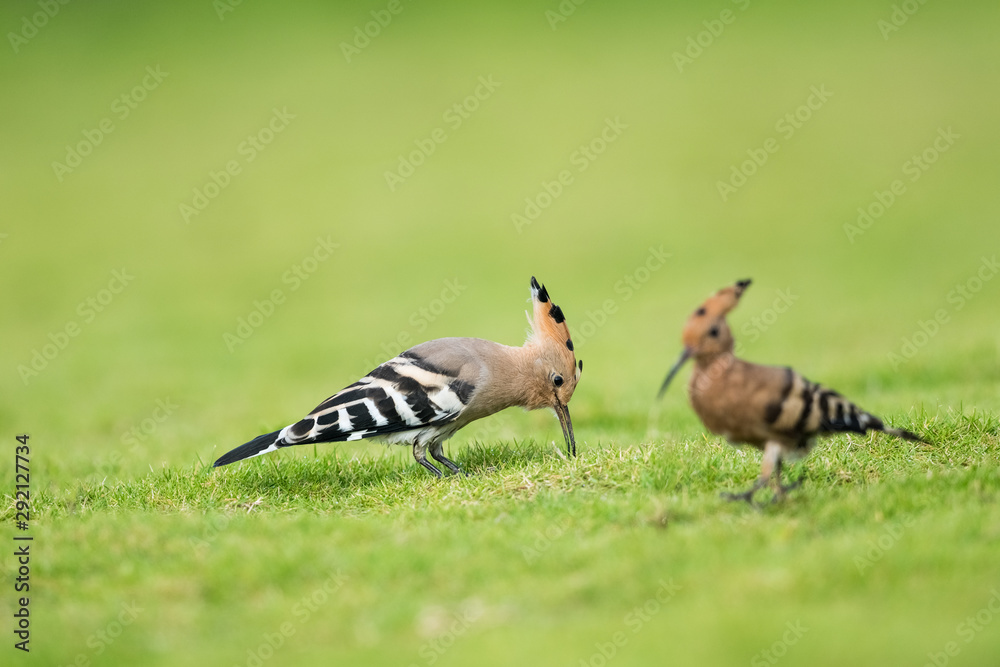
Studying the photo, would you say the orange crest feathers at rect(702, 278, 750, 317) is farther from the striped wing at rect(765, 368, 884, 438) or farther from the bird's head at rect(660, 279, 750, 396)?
the striped wing at rect(765, 368, 884, 438)

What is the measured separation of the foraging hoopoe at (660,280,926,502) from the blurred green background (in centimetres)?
189

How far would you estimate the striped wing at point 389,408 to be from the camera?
6.98m

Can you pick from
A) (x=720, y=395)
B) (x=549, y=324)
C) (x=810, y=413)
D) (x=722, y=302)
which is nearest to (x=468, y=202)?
(x=549, y=324)

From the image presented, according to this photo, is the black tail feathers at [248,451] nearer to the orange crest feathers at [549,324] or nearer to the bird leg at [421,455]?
the bird leg at [421,455]

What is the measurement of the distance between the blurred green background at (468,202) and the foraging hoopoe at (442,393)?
0.94m

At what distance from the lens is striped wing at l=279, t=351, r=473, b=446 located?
22.9ft

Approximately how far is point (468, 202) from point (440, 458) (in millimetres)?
15510

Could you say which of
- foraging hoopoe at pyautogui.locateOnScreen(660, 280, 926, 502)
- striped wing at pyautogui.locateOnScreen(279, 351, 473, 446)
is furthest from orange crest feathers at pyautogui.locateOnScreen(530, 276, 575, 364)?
foraging hoopoe at pyautogui.locateOnScreen(660, 280, 926, 502)

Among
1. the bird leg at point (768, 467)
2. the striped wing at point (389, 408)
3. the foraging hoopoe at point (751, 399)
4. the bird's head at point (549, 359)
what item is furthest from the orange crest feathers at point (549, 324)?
the bird leg at point (768, 467)

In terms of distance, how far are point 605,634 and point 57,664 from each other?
2457 mm

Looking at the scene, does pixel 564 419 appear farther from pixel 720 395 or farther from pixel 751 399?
pixel 751 399

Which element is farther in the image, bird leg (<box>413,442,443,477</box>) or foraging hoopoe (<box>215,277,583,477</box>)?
bird leg (<box>413,442,443,477</box>)

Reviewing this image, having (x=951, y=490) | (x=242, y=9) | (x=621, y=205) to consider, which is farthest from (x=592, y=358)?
(x=242, y=9)

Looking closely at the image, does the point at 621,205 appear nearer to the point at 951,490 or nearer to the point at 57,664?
A: the point at 951,490
